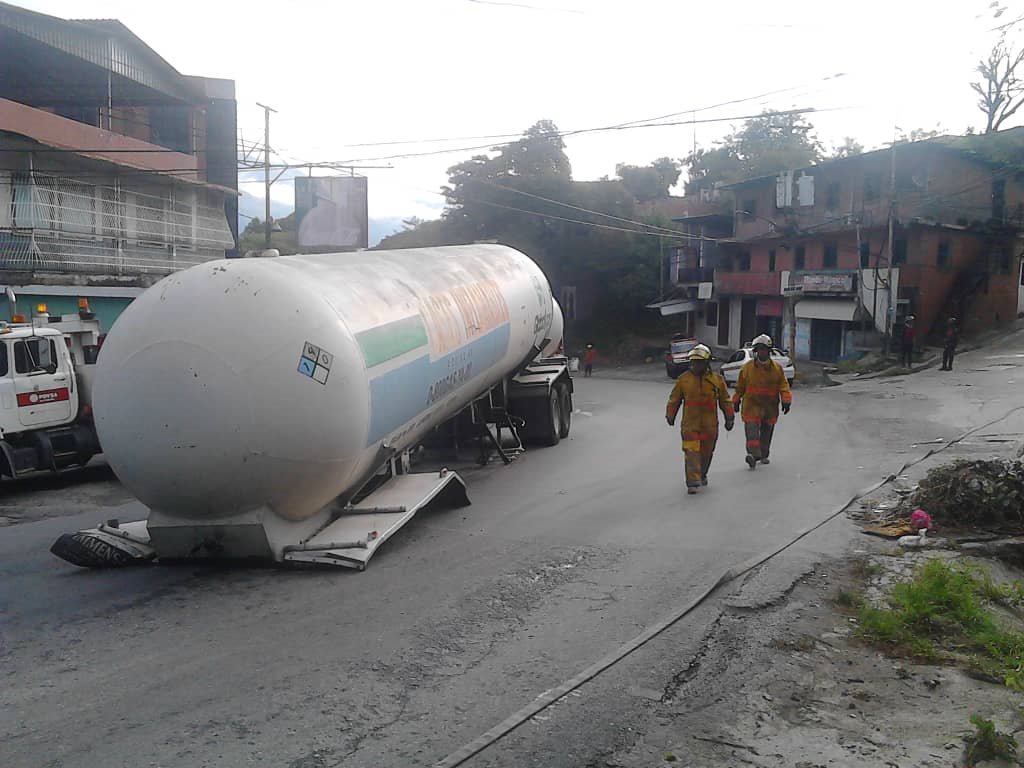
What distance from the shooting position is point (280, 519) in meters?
7.46

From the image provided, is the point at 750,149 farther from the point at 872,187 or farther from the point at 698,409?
the point at 698,409

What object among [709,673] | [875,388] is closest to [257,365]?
[709,673]

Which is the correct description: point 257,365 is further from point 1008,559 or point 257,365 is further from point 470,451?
point 470,451

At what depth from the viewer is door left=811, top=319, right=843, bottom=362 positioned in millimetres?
35469

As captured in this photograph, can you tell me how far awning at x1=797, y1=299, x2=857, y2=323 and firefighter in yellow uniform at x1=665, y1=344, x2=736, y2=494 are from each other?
24.7m

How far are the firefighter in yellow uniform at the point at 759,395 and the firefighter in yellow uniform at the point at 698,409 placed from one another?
3.59ft

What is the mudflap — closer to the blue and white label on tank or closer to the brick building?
the blue and white label on tank

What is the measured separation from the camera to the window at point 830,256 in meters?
36.1

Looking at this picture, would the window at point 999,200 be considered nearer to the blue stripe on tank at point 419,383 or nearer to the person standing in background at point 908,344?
the person standing in background at point 908,344

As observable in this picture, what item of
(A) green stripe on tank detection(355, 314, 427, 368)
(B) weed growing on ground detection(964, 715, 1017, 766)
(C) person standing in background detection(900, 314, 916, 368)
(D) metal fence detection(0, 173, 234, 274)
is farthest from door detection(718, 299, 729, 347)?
(B) weed growing on ground detection(964, 715, 1017, 766)

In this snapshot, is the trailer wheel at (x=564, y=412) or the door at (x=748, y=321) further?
the door at (x=748, y=321)

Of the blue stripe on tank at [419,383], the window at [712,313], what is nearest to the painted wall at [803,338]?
the window at [712,313]

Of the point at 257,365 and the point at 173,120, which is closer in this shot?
the point at 257,365

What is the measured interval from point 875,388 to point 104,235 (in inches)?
854
